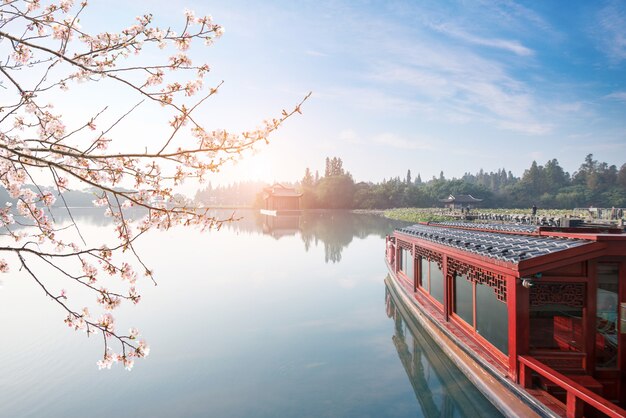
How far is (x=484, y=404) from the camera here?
5.78 meters

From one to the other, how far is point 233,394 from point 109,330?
422cm

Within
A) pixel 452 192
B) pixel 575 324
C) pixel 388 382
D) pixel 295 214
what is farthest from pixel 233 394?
pixel 452 192

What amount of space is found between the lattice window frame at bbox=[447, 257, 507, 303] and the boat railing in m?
0.92

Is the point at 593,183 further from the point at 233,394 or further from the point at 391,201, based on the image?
the point at 233,394

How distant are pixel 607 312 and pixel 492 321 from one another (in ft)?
7.89

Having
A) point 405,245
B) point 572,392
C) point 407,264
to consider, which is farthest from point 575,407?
point 407,264

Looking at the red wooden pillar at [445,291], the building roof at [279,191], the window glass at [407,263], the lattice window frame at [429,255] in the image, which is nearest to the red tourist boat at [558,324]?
the red wooden pillar at [445,291]

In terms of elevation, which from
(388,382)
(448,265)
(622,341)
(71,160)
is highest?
(71,160)

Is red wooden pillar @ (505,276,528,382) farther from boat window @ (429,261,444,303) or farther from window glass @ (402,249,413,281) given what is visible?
window glass @ (402,249,413,281)

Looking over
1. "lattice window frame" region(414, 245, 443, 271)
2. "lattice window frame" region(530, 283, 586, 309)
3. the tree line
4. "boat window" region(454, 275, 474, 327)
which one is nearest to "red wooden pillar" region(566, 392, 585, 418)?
"lattice window frame" region(530, 283, 586, 309)

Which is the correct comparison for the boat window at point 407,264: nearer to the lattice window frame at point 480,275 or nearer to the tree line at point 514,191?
the lattice window frame at point 480,275

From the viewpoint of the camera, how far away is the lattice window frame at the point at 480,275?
5.55 m

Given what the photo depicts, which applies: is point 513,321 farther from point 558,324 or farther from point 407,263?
point 407,263

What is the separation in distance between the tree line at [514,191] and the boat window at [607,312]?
63666 mm
